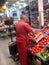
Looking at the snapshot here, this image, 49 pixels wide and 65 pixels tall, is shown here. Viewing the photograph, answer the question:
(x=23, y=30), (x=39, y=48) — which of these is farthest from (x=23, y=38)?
(x=39, y=48)

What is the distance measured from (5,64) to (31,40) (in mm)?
1464

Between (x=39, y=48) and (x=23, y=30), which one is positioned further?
(x=23, y=30)

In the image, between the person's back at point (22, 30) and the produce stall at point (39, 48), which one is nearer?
the produce stall at point (39, 48)

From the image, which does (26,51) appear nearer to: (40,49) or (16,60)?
(40,49)

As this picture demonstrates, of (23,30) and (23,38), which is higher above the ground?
(23,30)

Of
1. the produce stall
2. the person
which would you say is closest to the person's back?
the person

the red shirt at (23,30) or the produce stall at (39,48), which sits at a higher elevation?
the red shirt at (23,30)

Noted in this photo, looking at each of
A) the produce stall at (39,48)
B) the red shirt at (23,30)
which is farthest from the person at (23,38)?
the produce stall at (39,48)

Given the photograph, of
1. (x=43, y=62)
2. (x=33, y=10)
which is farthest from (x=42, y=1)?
(x=43, y=62)

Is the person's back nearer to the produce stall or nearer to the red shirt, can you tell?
the red shirt

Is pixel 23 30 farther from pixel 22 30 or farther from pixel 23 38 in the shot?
pixel 23 38

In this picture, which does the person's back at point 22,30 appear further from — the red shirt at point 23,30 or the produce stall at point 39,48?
the produce stall at point 39,48

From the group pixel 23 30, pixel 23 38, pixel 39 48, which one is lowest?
pixel 39 48

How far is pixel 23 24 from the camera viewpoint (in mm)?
4047
